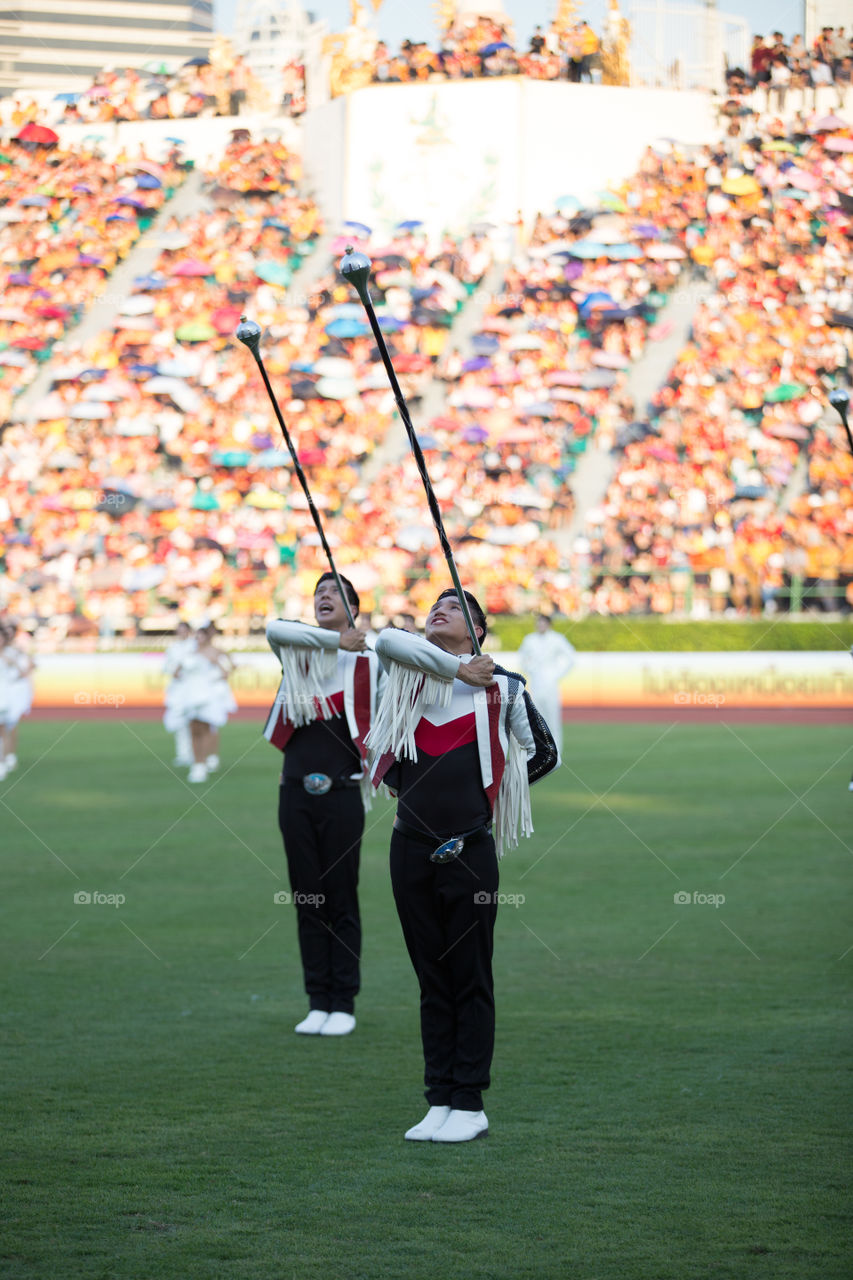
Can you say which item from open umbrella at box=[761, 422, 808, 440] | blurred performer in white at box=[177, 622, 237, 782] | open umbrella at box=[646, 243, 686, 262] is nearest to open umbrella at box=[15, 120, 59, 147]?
open umbrella at box=[646, 243, 686, 262]

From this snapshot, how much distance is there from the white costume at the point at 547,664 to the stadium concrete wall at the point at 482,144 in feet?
60.7

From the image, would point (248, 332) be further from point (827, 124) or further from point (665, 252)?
point (827, 124)

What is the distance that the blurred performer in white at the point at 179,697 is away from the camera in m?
19.0

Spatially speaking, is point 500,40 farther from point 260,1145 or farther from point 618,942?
point 260,1145

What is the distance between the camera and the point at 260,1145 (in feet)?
19.0

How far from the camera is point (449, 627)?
609 cm

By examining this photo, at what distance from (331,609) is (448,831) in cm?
196

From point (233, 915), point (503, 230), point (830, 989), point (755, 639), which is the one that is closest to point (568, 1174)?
point (830, 989)

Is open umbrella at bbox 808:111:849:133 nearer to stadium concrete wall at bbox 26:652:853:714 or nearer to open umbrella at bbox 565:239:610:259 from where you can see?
open umbrella at bbox 565:239:610:259

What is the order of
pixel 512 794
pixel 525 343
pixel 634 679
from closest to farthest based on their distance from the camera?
pixel 512 794, pixel 634 679, pixel 525 343

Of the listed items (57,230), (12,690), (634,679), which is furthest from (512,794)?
(57,230)

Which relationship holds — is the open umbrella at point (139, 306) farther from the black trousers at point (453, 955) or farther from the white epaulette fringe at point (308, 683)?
the black trousers at point (453, 955)

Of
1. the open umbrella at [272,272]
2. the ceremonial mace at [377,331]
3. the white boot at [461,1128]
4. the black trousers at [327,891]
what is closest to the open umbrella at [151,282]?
the open umbrella at [272,272]

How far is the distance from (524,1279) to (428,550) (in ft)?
75.9
